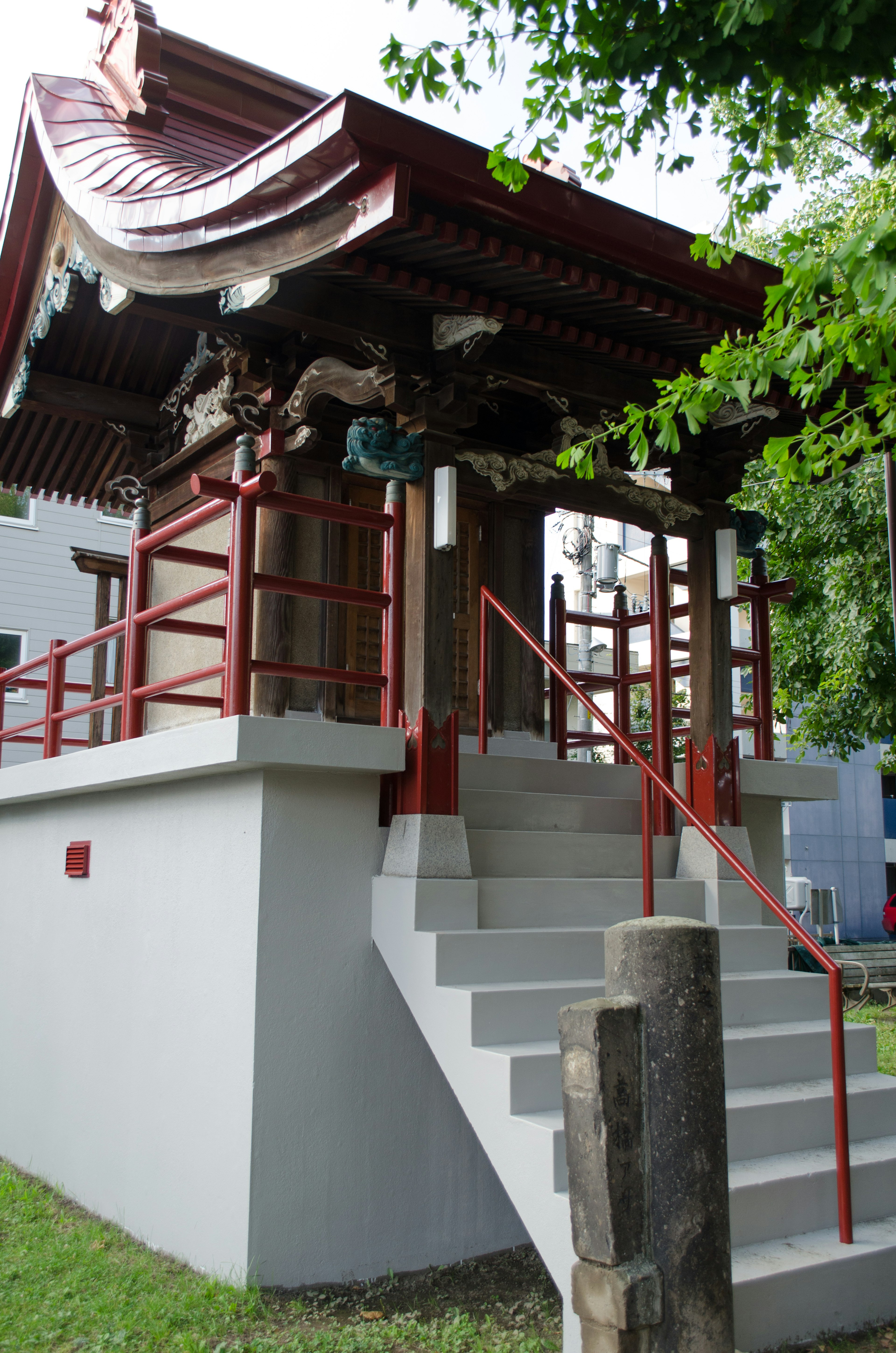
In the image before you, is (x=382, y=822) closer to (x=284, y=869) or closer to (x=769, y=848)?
(x=284, y=869)

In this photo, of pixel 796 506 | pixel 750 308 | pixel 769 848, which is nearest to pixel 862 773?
pixel 796 506

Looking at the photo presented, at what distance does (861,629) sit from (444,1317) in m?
8.01

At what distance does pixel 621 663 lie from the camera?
351 inches

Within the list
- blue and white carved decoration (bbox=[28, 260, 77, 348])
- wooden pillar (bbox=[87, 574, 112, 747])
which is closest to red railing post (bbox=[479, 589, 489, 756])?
blue and white carved decoration (bbox=[28, 260, 77, 348])

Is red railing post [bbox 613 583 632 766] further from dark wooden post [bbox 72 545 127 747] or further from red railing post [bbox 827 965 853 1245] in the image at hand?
red railing post [bbox 827 965 853 1245]

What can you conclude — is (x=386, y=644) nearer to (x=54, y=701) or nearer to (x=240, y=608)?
(x=240, y=608)

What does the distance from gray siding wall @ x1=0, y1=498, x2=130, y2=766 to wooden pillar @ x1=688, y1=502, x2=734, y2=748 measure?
1176 centimetres

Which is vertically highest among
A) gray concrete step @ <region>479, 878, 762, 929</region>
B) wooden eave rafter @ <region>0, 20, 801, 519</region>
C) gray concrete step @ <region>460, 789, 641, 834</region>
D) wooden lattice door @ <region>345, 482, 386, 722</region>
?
wooden eave rafter @ <region>0, 20, 801, 519</region>

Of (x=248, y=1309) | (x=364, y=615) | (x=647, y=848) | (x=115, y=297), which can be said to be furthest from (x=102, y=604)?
(x=248, y=1309)

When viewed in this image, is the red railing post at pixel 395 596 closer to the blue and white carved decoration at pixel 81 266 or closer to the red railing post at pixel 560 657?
the blue and white carved decoration at pixel 81 266

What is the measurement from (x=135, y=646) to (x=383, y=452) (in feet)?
5.28

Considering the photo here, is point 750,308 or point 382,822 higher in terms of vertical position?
point 750,308

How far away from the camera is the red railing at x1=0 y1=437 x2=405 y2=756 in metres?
5.14

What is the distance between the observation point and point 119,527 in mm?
17984
